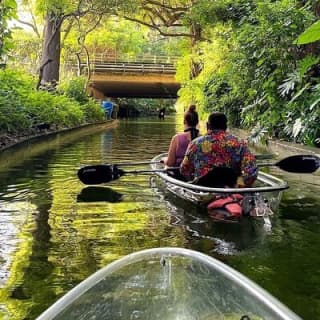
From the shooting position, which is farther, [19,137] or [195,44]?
[195,44]

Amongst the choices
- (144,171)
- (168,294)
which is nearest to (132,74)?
(144,171)

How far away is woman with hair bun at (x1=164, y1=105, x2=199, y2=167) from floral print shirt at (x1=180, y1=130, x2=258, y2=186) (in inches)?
39.1

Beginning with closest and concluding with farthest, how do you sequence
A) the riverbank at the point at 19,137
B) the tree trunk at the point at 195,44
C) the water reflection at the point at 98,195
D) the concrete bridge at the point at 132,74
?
the water reflection at the point at 98,195
the riverbank at the point at 19,137
the tree trunk at the point at 195,44
the concrete bridge at the point at 132,74

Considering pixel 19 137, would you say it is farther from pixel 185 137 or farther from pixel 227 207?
pixel 227 207

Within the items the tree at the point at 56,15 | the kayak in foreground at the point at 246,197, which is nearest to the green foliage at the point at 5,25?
the kayak in foreground at the point at 246,197

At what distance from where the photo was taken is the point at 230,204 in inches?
226

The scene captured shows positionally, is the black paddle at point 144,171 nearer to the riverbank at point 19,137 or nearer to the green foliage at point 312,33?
the riverbank at point 19,137

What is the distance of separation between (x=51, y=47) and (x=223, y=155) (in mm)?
18672

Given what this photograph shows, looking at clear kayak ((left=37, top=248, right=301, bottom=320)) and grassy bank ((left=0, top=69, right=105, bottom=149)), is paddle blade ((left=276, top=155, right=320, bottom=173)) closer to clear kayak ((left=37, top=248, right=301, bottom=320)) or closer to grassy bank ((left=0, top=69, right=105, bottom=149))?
→ clear kayak ((left=37, top=248, right=301, bottom=320))

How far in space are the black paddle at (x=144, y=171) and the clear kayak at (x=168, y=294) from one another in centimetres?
442

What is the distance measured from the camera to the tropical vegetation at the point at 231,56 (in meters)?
10.4

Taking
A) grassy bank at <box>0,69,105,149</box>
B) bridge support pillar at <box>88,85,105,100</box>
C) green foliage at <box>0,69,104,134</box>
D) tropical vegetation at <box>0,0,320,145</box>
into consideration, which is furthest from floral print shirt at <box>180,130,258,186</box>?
bridge support pillar at <box>88,85,105,100</box>

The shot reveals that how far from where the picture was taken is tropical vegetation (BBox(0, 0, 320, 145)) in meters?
10.4

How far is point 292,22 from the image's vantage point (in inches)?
431
